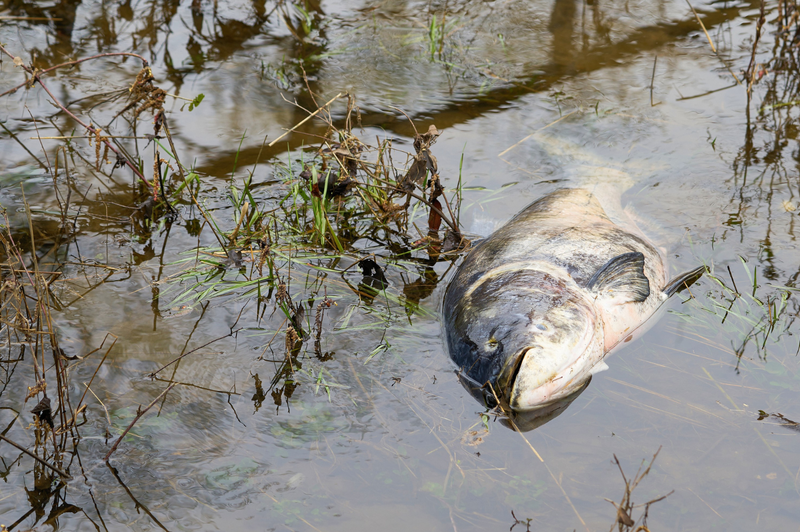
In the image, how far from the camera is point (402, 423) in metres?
3.20

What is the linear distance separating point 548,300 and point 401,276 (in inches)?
44.4

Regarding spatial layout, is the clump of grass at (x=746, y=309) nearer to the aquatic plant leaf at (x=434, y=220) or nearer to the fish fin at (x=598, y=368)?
the fish fin at (x=598, y=368)

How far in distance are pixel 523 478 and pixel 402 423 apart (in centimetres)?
64

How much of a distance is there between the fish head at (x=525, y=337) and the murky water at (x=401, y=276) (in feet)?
0.46

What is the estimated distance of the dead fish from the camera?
3318 mm

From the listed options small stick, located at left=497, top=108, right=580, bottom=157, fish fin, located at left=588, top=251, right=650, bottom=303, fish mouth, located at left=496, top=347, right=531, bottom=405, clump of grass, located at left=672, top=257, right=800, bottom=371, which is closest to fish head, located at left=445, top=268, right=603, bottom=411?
fish mouth, located at left=496, top=347, right=531, bottom=405

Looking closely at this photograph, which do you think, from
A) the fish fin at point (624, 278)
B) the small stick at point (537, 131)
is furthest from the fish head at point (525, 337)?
the small stick at point (537, 131)

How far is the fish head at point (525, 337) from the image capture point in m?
3.27

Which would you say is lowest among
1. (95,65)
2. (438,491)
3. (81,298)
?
(438,491)

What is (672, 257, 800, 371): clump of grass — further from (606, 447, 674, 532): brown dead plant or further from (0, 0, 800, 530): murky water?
(606, 447, 674, 532): brown dead plant

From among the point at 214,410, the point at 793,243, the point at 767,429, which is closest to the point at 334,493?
the point at 214,410

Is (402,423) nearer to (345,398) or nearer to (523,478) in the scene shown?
(345,398)

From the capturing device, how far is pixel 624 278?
152 inches

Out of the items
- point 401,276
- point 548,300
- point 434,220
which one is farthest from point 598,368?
point 434,220
